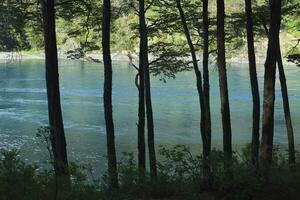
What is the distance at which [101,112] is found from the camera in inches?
1410

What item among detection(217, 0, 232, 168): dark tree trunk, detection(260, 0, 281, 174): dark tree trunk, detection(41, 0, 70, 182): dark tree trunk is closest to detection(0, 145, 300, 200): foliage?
detection(260, 0, 281, 174): dark tree trunk

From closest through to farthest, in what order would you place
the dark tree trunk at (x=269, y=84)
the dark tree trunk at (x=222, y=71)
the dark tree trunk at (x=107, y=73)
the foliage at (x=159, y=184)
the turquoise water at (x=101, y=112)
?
Result: the foliage at (x=159, y=184), the dark tree trunk at (x=269, y=84), the dark tree trunk at (x=222, y=71), the dark tree trunk at (x=107, y=73), the turquoise water at (x=101, y=112)

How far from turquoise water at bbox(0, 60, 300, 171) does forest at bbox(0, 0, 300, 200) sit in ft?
0.37

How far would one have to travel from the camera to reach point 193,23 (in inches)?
585

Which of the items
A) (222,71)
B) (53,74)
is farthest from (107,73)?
(222,71)

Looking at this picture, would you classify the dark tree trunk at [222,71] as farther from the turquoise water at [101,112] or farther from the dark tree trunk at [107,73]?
the turquoise water at [101,112]

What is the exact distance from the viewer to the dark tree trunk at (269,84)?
21.4ft

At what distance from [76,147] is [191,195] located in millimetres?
19020

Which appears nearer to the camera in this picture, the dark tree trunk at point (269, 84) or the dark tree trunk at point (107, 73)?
the dark tree trunk at point (269, 84)

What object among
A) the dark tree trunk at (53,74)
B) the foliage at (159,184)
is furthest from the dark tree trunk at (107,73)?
the foliage at (159,184)

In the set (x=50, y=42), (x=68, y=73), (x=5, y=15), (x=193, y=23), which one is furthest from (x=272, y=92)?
(x=68, y=73)

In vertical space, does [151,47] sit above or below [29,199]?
above

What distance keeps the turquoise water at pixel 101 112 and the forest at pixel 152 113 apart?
11 cm

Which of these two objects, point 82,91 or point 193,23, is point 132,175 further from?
point 82,91
